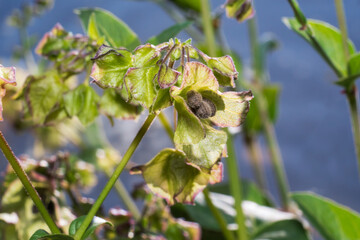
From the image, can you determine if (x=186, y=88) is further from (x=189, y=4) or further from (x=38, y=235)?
(x=189, y=4)

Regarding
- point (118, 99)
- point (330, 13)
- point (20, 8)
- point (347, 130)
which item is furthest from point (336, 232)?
point (330, 13)

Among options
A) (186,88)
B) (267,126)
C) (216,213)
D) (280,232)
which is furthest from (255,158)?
(186,88)

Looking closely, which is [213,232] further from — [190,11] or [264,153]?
[264,153]

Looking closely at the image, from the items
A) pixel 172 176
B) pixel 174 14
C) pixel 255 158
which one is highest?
pixel 174 14

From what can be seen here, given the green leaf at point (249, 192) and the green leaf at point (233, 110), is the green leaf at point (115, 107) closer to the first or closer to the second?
the green leaf at point (233, 110)

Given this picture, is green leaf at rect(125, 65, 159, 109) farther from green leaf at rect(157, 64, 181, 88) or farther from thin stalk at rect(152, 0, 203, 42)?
thin stalk at rect(152, 0, 203, 42)
